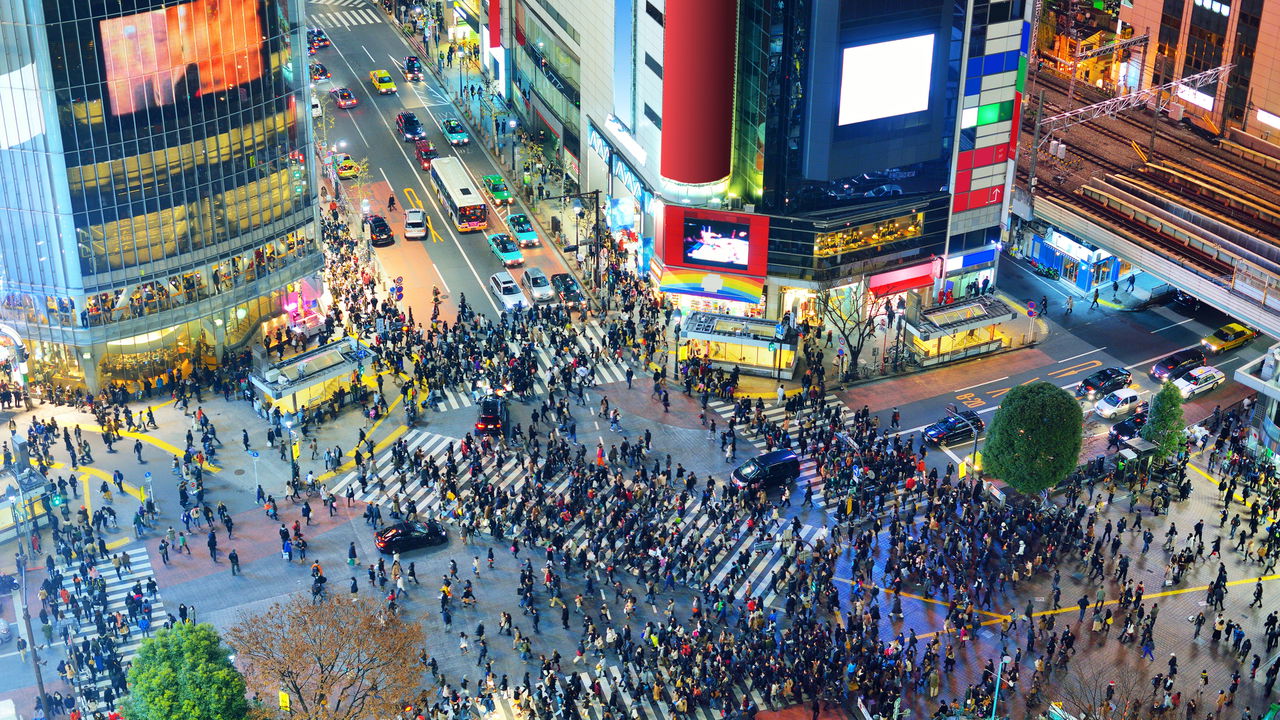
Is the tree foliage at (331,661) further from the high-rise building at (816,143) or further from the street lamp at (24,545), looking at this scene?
the high-rise building at (816,143)

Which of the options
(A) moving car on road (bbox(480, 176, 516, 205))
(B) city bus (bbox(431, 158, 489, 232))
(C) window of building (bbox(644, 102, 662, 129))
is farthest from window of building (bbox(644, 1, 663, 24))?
(A) moving car on road (bbox(480, 176, 516, 205))

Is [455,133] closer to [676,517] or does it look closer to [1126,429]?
[676,517]

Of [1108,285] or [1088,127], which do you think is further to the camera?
[1088,127]

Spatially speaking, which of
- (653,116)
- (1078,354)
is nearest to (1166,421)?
(1078,354)

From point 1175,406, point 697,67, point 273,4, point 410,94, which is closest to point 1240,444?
point 1175,406

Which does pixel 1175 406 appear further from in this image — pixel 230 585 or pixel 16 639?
pixel 16 639

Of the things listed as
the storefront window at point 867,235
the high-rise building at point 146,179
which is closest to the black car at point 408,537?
the high-rise building at point 146,179
